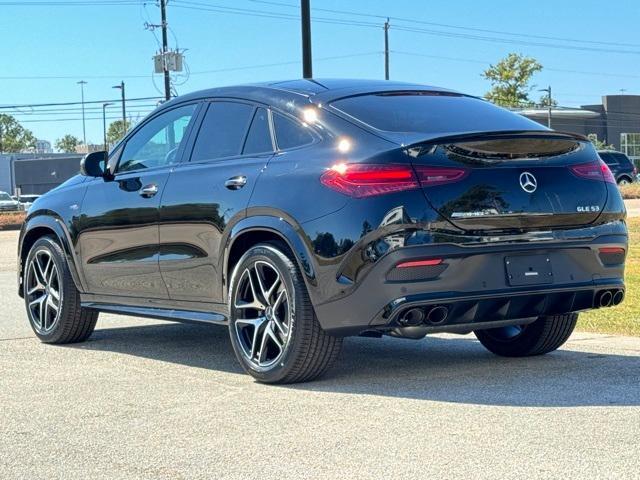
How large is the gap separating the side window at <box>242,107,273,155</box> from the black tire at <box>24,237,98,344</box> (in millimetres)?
2083

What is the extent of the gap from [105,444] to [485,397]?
1.93 m

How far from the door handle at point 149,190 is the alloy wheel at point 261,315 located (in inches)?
45.1

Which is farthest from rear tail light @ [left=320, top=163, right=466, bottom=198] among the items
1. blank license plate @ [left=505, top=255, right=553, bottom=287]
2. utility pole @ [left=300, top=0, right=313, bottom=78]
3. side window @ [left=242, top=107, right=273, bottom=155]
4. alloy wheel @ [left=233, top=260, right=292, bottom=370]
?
utility pole @ [left=300, top=0, right=313, bottom=78]

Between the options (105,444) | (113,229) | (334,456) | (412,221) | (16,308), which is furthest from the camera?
(16,308)

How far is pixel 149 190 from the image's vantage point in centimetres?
722

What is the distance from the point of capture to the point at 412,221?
Result: 222 inches

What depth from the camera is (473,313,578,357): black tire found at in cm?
689

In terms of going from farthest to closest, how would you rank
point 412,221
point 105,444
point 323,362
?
point 323,362 → point 412,221 → point 105,444

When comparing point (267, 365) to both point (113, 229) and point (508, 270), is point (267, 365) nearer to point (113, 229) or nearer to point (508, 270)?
point (508, 270)

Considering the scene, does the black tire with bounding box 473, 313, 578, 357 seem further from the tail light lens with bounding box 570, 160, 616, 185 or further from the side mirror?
the side mirror

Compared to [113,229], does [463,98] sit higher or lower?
higher

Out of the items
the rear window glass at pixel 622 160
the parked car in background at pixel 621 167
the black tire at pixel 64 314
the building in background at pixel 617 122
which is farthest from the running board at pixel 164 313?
the building in background at pixel 617 122

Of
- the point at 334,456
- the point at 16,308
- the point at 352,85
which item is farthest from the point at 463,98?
the point at 16,308

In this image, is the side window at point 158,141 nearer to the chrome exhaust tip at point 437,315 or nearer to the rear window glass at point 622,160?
the chrome exhaust tip at point 437,315
